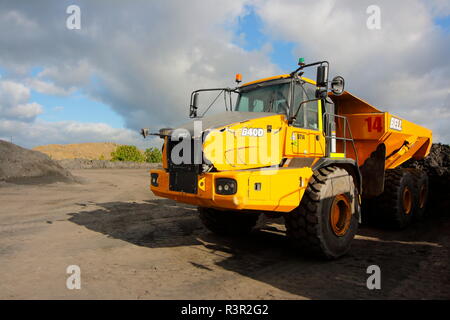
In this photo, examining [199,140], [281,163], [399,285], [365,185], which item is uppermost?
[199,140]

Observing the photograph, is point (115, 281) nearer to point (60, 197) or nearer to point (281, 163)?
point (281, 163)

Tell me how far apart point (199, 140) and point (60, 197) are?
8.69 m

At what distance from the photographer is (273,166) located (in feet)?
15.1

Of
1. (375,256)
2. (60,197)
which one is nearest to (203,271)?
(375,256)

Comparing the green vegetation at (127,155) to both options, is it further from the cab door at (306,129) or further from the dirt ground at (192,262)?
the cab door at (306,129)

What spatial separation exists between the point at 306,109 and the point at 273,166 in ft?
3.98

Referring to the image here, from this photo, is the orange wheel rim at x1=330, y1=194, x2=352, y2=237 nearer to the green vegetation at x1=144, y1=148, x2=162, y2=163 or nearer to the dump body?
the dump body

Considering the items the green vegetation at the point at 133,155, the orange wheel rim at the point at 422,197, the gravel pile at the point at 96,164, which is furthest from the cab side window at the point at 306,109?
the green vegetation at the point at 133,155

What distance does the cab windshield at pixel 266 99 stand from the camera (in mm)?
5109

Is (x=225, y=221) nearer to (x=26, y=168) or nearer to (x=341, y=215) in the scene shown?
(x=341, y=215)

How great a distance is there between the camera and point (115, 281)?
12.7 feet

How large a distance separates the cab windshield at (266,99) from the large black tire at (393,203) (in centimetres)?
340

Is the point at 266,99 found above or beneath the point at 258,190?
above

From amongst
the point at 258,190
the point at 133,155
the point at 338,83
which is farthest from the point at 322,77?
the point at 133,155
